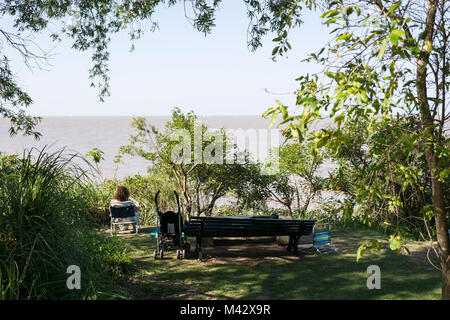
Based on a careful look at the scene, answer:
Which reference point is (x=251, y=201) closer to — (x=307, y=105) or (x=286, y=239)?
(x=286, y=239)

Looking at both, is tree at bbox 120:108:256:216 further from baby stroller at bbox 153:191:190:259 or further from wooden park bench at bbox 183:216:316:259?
wooden park bench at bbox 183:216:316:259

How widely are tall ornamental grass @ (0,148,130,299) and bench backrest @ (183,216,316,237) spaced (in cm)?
262

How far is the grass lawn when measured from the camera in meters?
5.26

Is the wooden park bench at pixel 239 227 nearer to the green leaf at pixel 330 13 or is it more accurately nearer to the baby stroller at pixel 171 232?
the baby stroller at pixel 171 232

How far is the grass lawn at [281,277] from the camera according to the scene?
526cm

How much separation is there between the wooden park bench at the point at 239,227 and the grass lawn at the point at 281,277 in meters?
0.42

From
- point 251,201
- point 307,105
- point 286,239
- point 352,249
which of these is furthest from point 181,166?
point 307,105

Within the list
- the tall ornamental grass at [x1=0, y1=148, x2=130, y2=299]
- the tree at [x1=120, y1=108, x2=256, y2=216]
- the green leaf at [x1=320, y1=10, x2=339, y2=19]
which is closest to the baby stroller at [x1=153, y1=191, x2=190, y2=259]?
the tall ornamental grass at [x1=0, y1=148, x2=130, y2=299]

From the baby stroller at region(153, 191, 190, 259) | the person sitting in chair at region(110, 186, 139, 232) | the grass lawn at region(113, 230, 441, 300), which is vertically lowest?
the grass lawn at region(113, 230, 441, 300)

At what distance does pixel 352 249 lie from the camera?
7.82 metres

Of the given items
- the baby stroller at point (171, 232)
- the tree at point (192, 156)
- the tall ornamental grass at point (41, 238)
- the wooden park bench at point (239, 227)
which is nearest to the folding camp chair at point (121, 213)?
the tree at point (192, 156)

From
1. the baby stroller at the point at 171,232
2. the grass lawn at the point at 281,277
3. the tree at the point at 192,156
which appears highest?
the tree at the point at 192,156

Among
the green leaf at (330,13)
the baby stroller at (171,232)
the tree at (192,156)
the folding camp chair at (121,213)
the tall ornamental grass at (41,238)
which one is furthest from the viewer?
the tree at (192,156)
